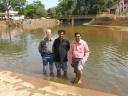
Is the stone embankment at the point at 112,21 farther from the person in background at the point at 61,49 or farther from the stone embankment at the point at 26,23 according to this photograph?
the person in background at the point at 61,49

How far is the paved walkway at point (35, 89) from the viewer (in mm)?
7954

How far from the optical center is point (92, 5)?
285 feet

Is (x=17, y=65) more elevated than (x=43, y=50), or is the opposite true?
(x=43, y=50)

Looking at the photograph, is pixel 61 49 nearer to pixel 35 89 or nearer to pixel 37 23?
pixel 35 89

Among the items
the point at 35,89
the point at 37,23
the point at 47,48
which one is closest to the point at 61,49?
the point at 47,48

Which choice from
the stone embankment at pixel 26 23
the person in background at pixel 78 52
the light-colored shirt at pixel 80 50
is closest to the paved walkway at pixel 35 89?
the person in background at pixel 78 52

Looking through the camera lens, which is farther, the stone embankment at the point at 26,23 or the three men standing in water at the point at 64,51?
the stone embankment at the point at 26,23

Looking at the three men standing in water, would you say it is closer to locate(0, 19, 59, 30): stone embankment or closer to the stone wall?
locate(0, 19, 59, 30): stone embankment

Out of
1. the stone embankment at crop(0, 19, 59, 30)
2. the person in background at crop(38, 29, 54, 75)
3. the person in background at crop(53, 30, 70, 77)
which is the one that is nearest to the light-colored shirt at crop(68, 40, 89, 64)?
the person in background at crop(53, 30, 70, 77)

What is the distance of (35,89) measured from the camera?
8.34 m

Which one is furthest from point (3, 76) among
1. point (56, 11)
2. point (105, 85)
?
point (56, 11)

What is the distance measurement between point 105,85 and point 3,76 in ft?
11.5

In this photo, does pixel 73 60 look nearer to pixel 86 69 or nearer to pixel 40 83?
pixel 40 83

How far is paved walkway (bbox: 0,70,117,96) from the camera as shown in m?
7.95
